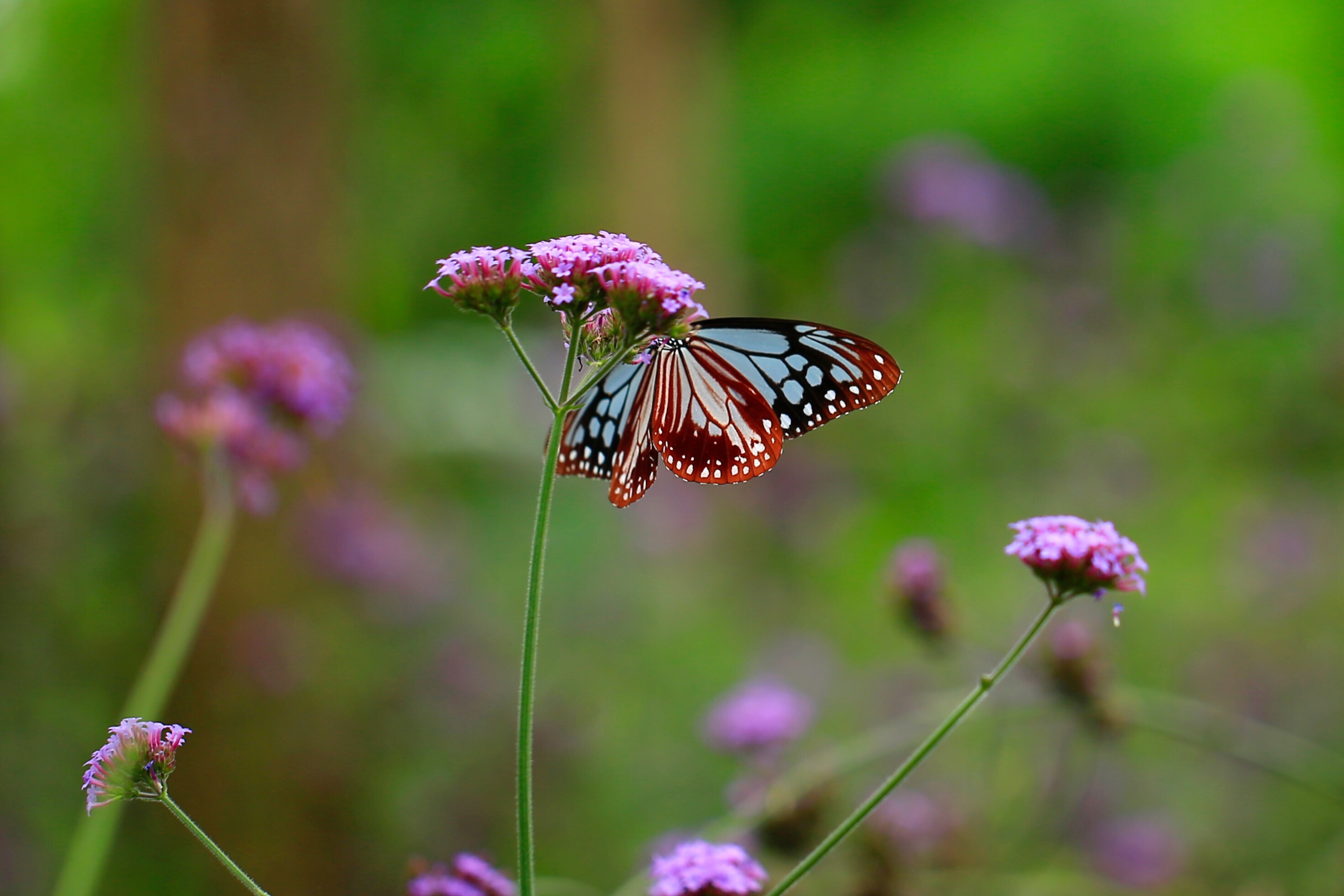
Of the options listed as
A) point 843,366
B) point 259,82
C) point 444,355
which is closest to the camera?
point 843,366

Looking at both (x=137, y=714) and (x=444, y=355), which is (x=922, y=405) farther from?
(x=444, y=355)

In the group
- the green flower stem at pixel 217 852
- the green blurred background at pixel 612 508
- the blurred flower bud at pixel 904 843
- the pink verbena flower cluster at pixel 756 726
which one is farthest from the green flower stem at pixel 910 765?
the pink verbena flower cluster at pixel 756 726

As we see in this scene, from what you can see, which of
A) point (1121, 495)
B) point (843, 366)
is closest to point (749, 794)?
point (843, 366)

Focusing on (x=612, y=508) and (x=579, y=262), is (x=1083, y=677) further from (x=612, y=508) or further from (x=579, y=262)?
(x=612, y=508)

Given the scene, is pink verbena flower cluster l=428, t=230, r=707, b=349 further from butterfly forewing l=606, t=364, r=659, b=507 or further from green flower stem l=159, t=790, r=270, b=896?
green flower stem l=159, t=790, r=270, b=896

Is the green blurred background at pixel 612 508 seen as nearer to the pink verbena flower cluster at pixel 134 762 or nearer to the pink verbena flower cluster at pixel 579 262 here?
the pink verbena flower cluster at pixel 579 262

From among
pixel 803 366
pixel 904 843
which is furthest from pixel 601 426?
pixel 904 843
